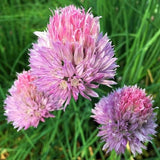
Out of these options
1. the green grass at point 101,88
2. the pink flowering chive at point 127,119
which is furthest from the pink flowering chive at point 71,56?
the green grass at point 101,88

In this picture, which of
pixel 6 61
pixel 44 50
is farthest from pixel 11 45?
pixel 44 50

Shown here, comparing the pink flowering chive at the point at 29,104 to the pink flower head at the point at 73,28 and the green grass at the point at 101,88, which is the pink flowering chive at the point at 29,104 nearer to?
the green grass at the point at 101,88

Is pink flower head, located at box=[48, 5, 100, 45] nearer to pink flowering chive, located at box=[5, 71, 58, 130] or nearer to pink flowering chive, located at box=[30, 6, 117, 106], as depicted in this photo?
pink flowering chive, located at box=[30, 6, 117, 106]

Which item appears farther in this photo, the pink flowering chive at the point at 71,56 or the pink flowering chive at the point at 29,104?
the pink flowering chive at the point at 29,104

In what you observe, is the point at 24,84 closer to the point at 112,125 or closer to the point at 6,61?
the point at 112,125

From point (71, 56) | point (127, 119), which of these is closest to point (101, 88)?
point (127, 119)

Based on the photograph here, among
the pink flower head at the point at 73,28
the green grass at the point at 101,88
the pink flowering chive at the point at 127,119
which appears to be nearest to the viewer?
the pink flower head at the point at 73,28

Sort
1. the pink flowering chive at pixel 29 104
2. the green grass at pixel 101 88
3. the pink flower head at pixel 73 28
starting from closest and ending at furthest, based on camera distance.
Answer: the pink flower head at pixel 73 28 < the pink flowering chive at pixel 29 104 < the green grass at pixel 101 88

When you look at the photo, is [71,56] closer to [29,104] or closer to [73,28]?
[73,28]
